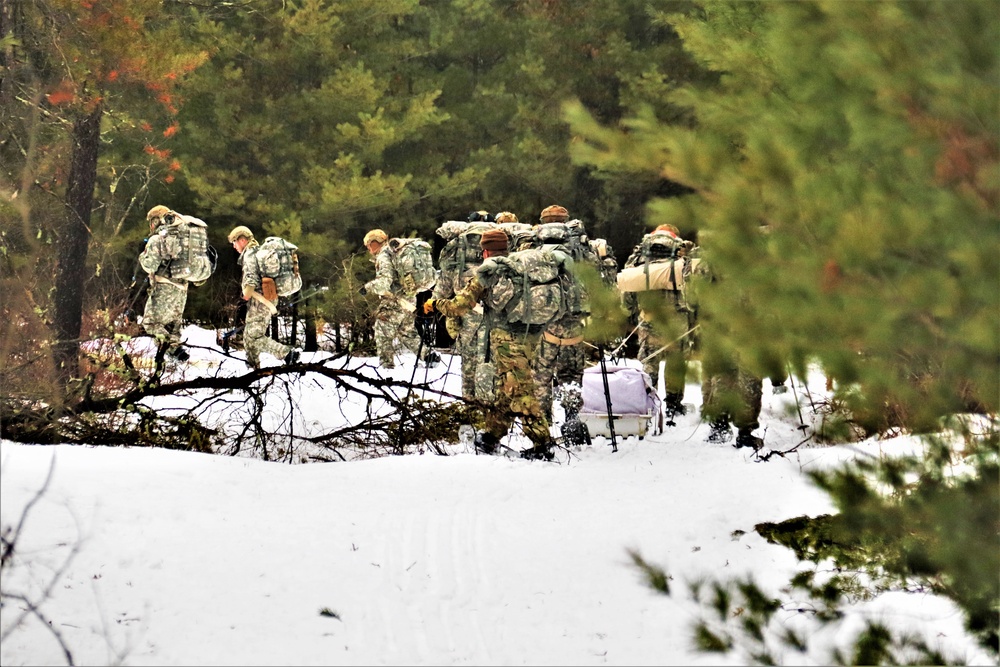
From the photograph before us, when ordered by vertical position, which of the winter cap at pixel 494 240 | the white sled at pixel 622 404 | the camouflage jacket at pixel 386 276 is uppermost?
the camouflage jacket at pixel 386 276

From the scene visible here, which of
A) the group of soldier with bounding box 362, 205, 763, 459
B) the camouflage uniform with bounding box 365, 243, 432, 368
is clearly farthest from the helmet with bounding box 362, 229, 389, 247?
the group of soldier with bounding box 362, 205, 763, 459

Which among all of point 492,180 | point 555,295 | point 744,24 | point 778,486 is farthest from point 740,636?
point 492,180

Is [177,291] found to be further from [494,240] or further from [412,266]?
[494,240]

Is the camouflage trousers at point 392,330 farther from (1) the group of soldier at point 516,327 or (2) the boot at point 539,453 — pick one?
(2) the boot at point 539,453

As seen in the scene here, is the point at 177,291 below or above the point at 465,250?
below

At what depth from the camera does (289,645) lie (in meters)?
4.30

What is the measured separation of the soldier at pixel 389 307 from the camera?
41.1ft

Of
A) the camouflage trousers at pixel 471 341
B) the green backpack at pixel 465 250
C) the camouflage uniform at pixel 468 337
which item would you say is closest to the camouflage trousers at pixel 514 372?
the camouflage uniform at pixel 468 337

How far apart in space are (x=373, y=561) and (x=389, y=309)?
7688mm

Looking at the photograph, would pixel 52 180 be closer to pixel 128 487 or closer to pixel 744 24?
pixel 128 487

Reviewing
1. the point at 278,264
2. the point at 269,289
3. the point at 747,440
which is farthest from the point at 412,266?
the point at 747,440

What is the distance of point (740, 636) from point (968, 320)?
8.58ft

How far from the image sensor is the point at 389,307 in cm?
1269

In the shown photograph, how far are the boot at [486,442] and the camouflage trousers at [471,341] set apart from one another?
131 cm
